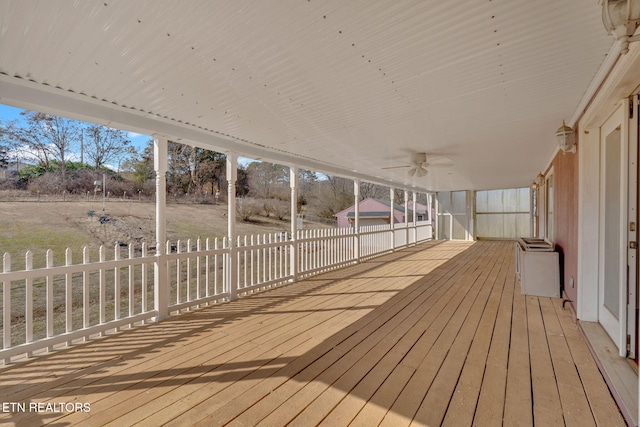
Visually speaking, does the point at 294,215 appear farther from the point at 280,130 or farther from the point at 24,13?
the point at 24,13

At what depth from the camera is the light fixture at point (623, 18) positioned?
131cm

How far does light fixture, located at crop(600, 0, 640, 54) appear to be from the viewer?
1.31m

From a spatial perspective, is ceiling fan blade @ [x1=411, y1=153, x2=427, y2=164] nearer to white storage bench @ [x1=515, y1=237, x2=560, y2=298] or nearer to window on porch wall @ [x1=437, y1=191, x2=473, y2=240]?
white storage bench @ [x1=515, y1=237, x2=560, y2=298]

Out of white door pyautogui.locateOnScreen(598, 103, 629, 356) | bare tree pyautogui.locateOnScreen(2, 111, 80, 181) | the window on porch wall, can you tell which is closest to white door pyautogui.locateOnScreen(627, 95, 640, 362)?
white door pyautogui.locateOnScreen(598, 103, 629, 356)

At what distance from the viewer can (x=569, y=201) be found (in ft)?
11.8

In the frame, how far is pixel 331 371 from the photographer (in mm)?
2195

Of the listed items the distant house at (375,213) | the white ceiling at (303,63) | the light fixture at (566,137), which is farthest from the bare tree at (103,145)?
the distant house at (375,213)

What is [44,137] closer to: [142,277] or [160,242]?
[160,242]

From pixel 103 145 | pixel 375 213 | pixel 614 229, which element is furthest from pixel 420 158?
pixel 375 213

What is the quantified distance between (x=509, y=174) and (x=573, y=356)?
706 cm

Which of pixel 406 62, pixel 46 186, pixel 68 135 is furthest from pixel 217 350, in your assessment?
pixel 68 135

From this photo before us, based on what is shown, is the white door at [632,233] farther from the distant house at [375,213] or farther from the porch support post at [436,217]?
the distant house at [375,213]

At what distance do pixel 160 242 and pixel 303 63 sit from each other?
264 centimetres

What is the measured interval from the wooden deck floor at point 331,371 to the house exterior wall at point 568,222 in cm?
49
